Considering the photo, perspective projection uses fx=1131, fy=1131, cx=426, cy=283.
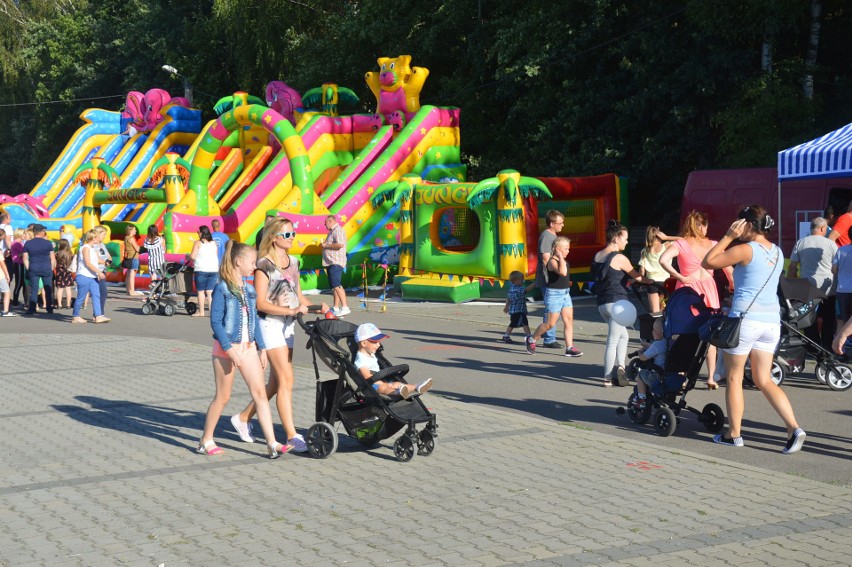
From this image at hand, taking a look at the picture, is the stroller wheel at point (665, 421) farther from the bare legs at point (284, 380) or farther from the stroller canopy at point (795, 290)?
the stroller canopy at point (795, 290)

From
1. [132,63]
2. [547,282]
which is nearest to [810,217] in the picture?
[547,282]

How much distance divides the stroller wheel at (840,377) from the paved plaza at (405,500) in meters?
2.95

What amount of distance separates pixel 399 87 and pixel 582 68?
446cm

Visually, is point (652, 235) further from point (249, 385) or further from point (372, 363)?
point (249, 385)

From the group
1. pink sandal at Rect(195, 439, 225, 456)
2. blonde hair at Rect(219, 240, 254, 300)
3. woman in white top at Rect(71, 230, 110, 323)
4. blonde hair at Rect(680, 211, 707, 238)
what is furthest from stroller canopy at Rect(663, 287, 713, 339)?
woman in white top at Rect(71, 230, 110, 323)

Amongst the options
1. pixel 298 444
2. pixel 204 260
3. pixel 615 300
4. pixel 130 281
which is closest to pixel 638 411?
pixel 615 300

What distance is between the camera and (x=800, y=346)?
10.9m

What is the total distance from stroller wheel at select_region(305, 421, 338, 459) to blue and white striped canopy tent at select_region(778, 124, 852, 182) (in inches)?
311

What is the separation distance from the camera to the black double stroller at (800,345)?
10.7m

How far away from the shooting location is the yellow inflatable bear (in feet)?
78.7

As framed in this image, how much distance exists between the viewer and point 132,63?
43.9 metres

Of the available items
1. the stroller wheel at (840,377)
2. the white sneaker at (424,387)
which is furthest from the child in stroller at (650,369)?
the stroller wheel at (840,377)

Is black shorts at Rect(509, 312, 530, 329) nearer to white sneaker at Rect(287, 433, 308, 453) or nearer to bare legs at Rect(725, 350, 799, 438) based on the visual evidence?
bare legs at Rect(725, 350, 799, 438)

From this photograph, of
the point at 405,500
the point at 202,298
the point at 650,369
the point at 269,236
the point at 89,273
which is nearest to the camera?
the point at 405,500
